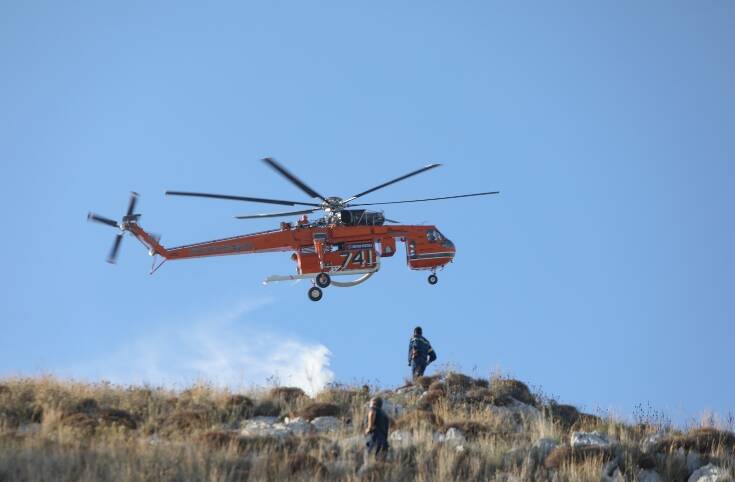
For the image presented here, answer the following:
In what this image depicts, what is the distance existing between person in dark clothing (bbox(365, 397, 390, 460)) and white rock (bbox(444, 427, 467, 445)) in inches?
83.7

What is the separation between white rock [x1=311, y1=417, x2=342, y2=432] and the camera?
18.3 meters

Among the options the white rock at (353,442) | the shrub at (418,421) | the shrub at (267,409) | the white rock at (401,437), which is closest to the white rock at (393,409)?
the shrub at (418,421)

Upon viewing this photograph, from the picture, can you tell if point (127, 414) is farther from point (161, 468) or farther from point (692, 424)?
point (692, 424)

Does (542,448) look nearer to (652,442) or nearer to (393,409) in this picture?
(652,442)

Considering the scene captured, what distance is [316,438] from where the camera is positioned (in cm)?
1719

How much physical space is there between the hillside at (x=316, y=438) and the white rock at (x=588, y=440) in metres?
0.04

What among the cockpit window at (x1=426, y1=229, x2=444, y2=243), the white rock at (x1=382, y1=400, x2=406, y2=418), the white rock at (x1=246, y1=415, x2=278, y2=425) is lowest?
the white rock at (x1=246, y1=415, x2=278, y2=425)

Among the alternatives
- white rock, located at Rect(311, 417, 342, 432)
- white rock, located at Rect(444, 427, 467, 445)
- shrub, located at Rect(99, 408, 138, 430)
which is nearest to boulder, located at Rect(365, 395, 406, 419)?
white rock, located at Rect(311, 417, 342, 432)

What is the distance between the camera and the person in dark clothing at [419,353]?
79.3 ft

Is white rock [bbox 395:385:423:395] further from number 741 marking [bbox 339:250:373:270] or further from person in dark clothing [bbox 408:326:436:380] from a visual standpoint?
number 741 marking [bbox 339:250:373:270]

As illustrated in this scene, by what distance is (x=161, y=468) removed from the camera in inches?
579

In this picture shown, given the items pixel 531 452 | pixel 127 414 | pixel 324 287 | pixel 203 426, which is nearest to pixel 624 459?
pixel 531 452

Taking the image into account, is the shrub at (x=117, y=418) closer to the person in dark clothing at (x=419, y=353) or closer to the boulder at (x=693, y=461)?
the person in dark clothing at (x=419, y=353)

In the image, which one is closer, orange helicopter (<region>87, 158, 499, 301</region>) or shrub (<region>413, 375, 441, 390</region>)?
shrub (<region>413, 375, 441, 390</region>)
